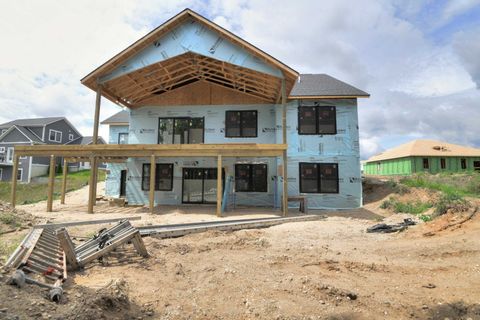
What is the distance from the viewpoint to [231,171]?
16766 millimetres

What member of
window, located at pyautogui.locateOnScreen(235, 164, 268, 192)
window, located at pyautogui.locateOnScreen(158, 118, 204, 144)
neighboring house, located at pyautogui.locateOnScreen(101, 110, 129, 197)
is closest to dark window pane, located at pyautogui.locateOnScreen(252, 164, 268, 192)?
window, located at pyautogui.locateOnScreen(235, 164, 268, 192)

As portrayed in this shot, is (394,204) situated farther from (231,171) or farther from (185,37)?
(185,37)

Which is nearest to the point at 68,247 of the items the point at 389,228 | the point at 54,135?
the point at 389,228

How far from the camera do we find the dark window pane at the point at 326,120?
1622 centimetres

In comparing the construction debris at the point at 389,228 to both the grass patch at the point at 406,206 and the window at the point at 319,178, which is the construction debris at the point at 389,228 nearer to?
the grass patch at the point at 406,206

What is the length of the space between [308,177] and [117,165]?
14651mm

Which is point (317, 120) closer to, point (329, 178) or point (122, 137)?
point (329, 178)

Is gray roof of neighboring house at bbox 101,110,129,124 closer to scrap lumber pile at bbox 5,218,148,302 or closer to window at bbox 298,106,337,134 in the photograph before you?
window at bbox 298,106,337,134

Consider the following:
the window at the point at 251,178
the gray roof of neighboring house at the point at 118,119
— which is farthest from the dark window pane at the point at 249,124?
the gray roof of neighboring house at the point at 118,119

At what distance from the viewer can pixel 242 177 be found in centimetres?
1667

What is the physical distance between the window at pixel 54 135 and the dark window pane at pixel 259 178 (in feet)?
124

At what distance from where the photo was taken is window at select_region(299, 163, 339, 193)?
15922 mm

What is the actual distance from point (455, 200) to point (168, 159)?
1405 centimetres

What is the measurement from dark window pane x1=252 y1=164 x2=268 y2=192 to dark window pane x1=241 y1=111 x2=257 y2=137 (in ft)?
6.59
